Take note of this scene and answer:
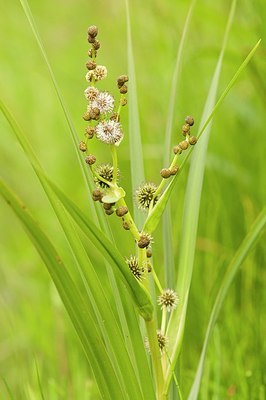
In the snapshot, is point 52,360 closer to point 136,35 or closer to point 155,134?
point 155,134

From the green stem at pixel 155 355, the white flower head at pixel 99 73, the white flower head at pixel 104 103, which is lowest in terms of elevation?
the green stem at pixel 155 355

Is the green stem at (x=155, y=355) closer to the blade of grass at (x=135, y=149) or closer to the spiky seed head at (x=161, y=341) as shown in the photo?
the spiky seed head at (x=161, y=341)

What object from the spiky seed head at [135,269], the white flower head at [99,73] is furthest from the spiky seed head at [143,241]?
the white flower head at [99,73]

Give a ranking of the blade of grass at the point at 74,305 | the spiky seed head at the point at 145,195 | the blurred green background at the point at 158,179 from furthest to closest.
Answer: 1. the blurred green background at the point at 158,179
2. the spiky seed head at the point at 145,195
3. the blade of grass at the point at 74,305

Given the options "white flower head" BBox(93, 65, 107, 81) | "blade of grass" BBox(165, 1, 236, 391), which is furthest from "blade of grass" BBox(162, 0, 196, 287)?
"white flower head" BBox(93, 65, 107, 81)

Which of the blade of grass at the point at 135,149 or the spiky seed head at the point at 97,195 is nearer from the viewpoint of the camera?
the spiky seed head at the point at 97,195

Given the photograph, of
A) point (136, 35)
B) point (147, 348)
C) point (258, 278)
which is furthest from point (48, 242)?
point (136, 35)

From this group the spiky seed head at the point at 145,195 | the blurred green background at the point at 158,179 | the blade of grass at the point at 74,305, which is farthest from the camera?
the blurred green background at the point at 158,179
